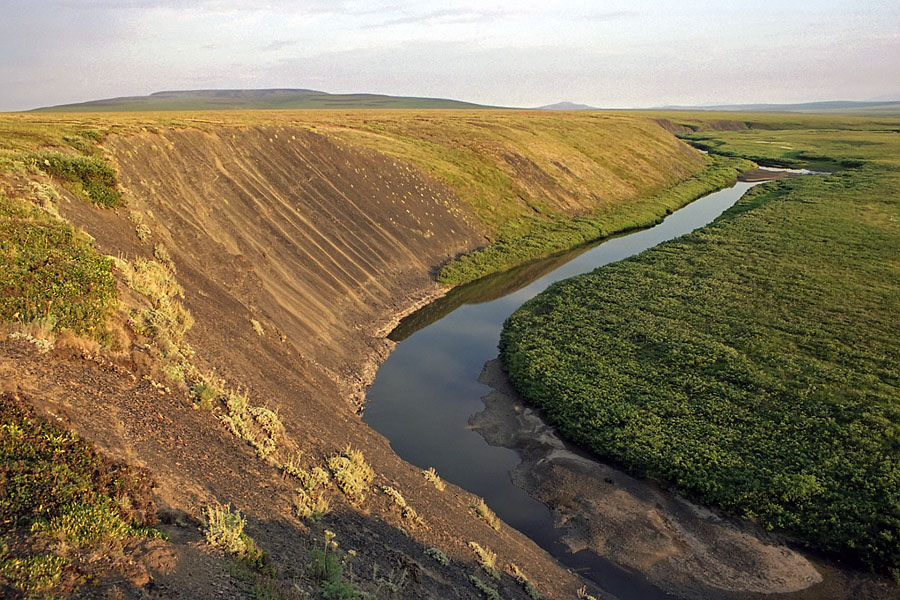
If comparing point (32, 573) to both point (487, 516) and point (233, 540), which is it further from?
point (487, 516)

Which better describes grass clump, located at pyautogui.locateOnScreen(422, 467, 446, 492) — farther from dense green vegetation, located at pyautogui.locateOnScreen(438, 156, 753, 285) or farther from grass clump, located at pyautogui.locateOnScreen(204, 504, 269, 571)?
dense green vegetation, located at pyautogui.locateOnScreen(438, 156, 753, 285)

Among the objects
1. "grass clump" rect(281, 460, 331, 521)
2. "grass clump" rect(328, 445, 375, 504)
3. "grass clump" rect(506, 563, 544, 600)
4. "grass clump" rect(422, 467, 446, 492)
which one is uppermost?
"grass clump" rect(281, 460, 331, 521)

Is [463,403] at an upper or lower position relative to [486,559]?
lower

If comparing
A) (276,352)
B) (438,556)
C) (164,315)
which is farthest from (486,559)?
(164,315)

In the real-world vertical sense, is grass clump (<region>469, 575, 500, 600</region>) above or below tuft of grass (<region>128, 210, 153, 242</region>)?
below

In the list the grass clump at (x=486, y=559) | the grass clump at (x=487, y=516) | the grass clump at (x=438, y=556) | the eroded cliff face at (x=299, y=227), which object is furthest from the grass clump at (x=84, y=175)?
the grass clump at (x=486, y=559)

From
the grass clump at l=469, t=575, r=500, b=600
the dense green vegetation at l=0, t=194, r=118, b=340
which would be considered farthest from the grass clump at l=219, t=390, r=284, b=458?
the grass clump at l=469, t=575, r=500, b=600

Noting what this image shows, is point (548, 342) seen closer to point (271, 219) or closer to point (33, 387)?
point (271, 219)
